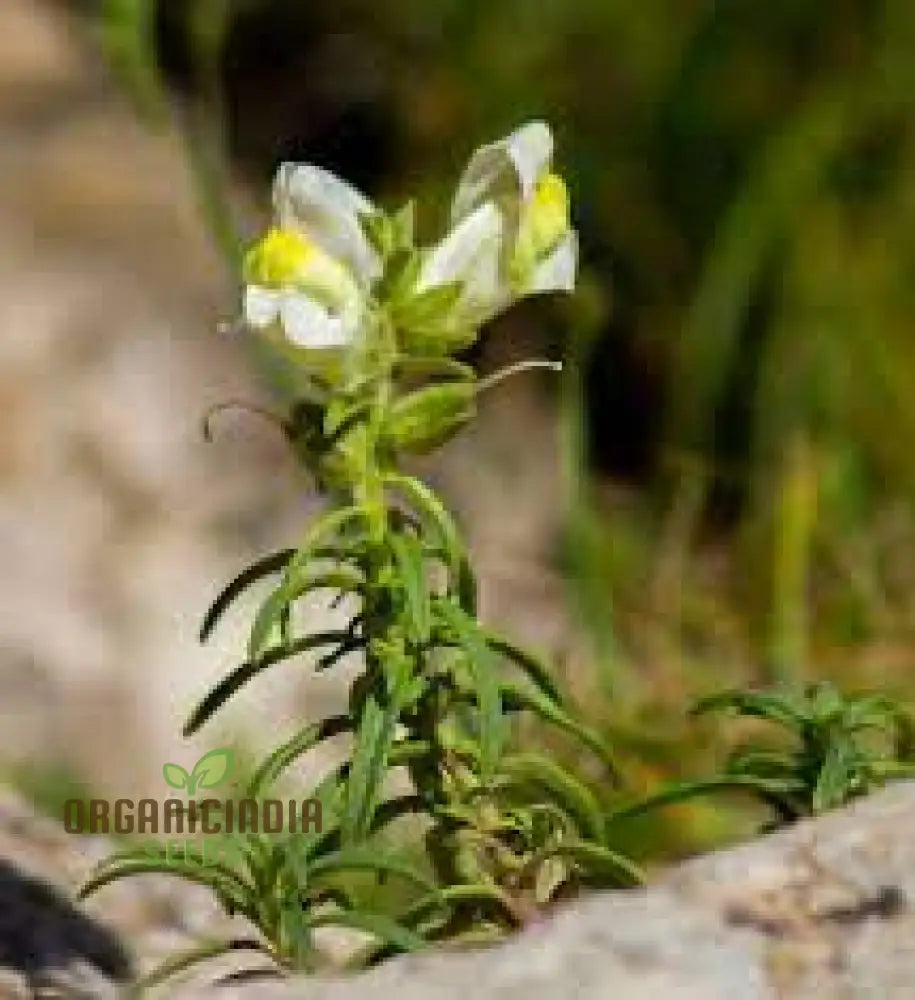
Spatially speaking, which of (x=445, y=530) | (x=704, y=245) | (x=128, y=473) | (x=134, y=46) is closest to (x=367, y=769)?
(x=445, y=530)

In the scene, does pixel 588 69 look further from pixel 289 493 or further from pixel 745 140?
pixel 289 493

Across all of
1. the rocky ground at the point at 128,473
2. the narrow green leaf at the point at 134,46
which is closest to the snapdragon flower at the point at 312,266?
the narrow green leaf at the point at 134,46

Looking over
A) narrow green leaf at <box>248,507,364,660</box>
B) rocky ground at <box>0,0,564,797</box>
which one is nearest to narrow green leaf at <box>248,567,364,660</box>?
narrow green leaf at <box>248,507,364,660</box>

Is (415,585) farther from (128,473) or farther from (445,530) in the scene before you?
(128,473)

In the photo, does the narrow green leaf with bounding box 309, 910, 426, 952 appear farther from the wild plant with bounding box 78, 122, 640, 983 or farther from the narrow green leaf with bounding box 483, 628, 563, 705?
the narrow green leaf with bounding box 483, 628, 563, 705

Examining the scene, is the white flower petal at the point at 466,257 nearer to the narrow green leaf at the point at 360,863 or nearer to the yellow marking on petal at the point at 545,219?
the yellow marking on petal at the point at 545,219

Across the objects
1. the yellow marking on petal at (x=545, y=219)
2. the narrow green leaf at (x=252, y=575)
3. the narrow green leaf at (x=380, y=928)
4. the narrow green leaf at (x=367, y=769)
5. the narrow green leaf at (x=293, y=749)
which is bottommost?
the narrow green leaf at (x=380, y=928)
